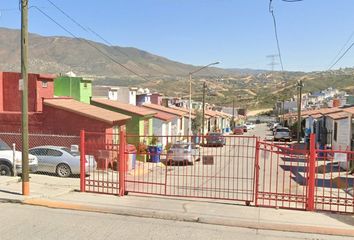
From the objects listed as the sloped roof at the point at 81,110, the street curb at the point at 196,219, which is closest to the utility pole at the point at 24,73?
the street curb at the point at 196,219

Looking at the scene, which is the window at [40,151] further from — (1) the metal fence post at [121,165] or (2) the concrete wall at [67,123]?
(1) the metal fence post at [121,165]

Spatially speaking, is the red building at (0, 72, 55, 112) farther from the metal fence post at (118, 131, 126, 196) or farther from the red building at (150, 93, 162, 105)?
the red building at (150, 93, 162, 105)

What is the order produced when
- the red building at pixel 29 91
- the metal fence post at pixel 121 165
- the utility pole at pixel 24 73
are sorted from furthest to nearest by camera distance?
the red building at pixel 29 91 → the metal fence post at pixel 121 165 → the utility pole at pixel 24 73

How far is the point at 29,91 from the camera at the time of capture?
25297mm

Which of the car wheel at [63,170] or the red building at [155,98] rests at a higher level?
the red building at [155,98]

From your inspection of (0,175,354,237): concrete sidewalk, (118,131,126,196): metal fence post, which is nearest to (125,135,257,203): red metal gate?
(118,131,126,196): metal fence post

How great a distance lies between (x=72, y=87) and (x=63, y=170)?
12480mm

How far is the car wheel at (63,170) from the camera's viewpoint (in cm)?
2006

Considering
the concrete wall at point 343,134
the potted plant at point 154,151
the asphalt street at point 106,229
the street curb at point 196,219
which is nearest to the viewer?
the asphalt street at point 106,229

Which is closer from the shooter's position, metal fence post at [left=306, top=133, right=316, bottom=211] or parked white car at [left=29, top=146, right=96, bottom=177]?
metal fence post at [left=306, top=133, right=316, bottom=211]

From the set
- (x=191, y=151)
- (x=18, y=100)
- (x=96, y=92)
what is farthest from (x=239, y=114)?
(x=191, y=151)

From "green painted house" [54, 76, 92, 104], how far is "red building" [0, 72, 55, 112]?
180 inches

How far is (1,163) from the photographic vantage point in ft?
58.0

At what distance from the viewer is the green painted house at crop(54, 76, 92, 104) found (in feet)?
103
